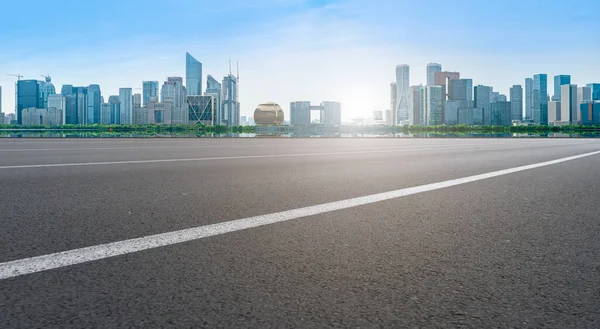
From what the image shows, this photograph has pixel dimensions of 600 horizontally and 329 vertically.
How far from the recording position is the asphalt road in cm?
233

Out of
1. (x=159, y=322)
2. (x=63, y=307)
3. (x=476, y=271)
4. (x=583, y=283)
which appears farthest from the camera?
(x=476, y=271)

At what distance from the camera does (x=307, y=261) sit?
3.24m

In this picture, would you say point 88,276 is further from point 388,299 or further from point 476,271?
point 476,271

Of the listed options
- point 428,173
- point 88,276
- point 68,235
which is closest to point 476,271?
point 88,276

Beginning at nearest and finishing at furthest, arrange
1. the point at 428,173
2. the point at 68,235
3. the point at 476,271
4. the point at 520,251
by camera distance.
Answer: the point at 476,271 → the point at 520,251 → the point at 68,235 → the point at 428,173

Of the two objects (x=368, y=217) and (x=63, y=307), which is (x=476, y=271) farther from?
(x=63, y=307)

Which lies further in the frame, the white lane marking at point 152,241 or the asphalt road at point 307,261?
the white lane marking at point 152,241

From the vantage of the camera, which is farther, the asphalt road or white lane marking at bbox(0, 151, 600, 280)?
white lane marking at bbox(0, 151, 600, 280)

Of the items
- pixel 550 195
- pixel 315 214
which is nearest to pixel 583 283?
pixel 315 214

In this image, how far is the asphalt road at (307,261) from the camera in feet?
7.63

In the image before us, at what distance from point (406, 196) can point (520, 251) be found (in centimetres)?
278

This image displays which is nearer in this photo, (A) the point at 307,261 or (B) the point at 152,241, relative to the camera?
(A) the point at 307,261

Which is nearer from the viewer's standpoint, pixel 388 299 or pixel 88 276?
pixel 388 299

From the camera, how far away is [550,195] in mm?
6602
